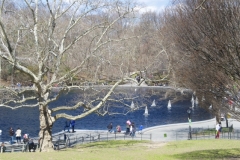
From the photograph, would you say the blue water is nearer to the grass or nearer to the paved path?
the paved path

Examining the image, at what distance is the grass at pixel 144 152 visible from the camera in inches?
595

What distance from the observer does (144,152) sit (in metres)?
19.2

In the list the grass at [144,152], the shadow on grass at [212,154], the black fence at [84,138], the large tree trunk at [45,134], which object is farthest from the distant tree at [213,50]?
the black fence at [84,138]

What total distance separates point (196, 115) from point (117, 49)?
29.1m

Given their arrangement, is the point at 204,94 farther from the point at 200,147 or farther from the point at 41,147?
the point at 41,147

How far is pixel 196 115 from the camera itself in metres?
49.4

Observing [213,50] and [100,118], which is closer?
[213,50]

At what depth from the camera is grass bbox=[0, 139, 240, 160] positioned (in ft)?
49.5

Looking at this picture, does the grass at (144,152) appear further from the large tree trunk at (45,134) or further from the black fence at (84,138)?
the black fence at (84,138)

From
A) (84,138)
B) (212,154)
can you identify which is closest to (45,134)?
(212,154)

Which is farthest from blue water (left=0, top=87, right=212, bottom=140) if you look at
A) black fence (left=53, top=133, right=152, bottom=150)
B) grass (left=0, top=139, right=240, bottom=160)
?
grass (left=0, top=139, right=240, bottom=160)

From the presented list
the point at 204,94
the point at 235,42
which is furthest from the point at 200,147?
the point at 235,42

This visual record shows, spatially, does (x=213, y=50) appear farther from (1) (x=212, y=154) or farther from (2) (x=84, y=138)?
(2) (x=84, y=138)

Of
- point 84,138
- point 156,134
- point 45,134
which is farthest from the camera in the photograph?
point 156,134
